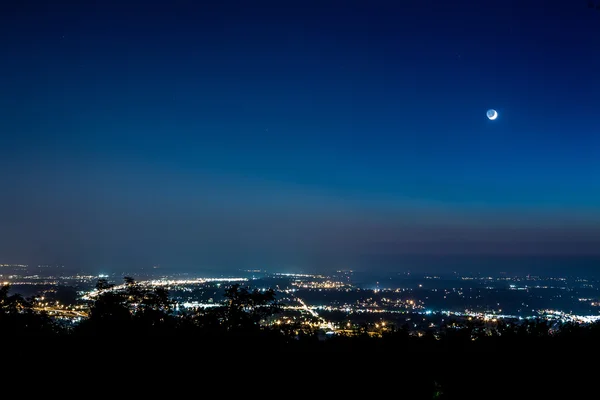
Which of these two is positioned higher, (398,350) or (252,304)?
(252,304)

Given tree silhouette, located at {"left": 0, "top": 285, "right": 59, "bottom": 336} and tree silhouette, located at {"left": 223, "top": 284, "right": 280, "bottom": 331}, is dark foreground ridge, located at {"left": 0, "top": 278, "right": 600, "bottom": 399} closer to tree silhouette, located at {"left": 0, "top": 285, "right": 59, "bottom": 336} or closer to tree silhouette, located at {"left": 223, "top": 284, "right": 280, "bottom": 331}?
tree silhouette, located at {"left": 0, "top": 285, "right": 59, "bottom": 336}

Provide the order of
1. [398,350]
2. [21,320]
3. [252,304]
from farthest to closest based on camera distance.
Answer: [252,304] < [21,320] < [398,350]

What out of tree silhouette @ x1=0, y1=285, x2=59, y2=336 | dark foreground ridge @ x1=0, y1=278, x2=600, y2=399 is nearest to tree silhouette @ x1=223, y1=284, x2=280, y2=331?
dark foreground ridge @ x1=0, y1=278, x2=600, y2=399

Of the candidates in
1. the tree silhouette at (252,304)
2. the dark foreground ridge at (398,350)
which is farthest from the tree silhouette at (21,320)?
the tree silhouette at (252,304)

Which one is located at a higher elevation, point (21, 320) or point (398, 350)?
point (21, 320)

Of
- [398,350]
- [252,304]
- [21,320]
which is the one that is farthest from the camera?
[252,304]

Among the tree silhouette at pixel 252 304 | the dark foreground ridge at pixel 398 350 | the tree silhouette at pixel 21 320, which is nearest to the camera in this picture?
the dark foreground ridge at pixel 398 350

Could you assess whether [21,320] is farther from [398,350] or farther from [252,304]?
[398,350]

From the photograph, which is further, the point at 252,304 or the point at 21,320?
the point at 252,304

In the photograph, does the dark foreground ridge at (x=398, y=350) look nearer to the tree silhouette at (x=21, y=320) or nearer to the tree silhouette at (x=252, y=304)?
the tree silhouette at (x=21, y=320)

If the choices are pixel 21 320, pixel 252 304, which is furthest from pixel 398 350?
pixel 21 320

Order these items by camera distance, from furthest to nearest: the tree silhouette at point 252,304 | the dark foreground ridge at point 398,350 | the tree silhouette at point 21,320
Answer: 1. the tree silhouette at point 252,304
2. the tree silhouette at point 21,320
3. the dark foreground ridge at point 398,350
